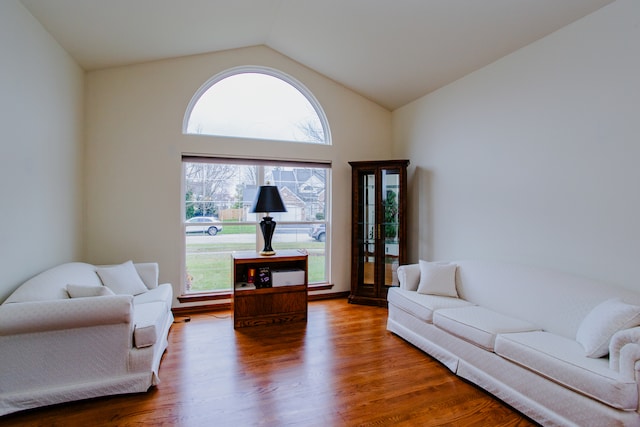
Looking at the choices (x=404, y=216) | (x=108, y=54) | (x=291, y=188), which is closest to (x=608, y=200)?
(x=404, y=216)

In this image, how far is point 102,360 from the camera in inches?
87.1

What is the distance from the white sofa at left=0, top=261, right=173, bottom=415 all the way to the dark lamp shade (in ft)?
5.18

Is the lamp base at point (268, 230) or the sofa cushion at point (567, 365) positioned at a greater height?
the lamp base at point (268, 230)

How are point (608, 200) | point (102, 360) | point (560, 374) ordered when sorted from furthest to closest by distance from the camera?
point (608, 200) → point (102, 360) → point (560, 374)

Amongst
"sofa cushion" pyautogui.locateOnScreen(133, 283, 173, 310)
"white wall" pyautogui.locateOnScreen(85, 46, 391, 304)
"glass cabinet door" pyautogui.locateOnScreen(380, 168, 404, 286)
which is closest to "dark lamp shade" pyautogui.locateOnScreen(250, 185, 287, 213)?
"white wall" pyautogui.locateOnScreen(85, 46, 391, 304)

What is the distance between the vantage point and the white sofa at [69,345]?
80.1 inches

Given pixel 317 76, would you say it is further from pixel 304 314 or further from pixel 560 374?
pixel 560 374

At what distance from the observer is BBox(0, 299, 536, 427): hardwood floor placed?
6.58ft

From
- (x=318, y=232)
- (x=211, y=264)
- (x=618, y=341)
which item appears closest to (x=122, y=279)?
(x=211, y=264)

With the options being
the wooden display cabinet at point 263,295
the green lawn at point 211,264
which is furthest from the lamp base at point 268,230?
the green lawn at point 211,264

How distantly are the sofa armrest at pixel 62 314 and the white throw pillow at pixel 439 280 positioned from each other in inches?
104

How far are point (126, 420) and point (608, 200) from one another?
3650 mm

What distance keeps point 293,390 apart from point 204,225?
2.50m

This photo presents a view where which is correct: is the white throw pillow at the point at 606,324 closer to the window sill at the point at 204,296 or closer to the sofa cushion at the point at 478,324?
the sofa cushion at the point at 478,324
